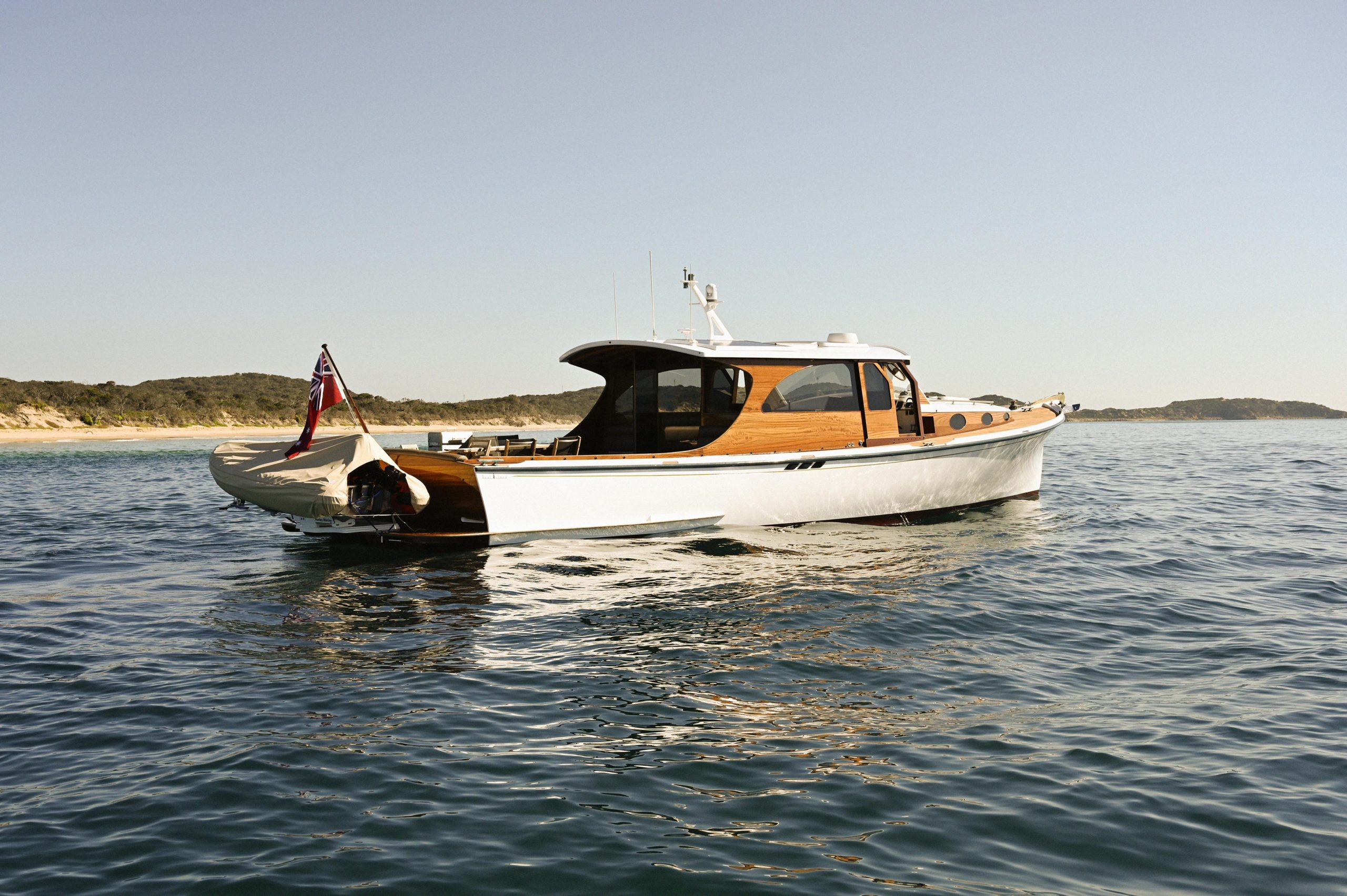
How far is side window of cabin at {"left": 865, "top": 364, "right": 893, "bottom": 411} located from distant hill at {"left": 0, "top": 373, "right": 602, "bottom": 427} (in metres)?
39.8

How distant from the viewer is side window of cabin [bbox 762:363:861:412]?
1314cm

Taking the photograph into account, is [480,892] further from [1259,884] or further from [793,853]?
[1259,884]

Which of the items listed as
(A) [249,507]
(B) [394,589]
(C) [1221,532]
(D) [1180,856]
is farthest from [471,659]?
(A) [249,507]

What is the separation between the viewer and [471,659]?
6.76 m

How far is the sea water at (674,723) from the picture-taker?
3787 mm

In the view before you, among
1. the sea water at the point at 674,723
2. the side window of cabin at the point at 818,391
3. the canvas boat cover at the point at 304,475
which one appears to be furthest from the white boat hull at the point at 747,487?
the canvas boat cover at the point at 304,475

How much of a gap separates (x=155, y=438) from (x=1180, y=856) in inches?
2476

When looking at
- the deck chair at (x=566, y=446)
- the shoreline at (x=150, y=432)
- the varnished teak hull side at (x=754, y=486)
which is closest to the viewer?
the varnished teak hull side at (x=754, y=486)

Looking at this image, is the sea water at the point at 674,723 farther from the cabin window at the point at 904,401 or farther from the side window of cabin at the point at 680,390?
the cabin window at the point at 904,401

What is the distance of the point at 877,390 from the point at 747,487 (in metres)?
3.14

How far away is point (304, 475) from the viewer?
33.7ft

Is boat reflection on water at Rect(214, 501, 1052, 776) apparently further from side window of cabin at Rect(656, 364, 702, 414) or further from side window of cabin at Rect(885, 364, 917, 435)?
side window of cabin at Rect(885, 364, 917, 435)

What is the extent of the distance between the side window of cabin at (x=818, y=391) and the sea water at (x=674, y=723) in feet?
8.85

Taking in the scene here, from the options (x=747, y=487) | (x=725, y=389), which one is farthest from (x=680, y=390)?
(x=747, y=487)
